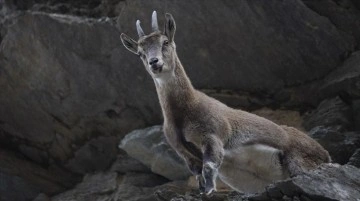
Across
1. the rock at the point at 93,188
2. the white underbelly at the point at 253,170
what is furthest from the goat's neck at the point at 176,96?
the rock at the point at 93,188

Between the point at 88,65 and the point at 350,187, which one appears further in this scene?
the point at 88,65

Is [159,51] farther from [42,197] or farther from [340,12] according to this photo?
[42,197]

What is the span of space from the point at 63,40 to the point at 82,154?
2.46m

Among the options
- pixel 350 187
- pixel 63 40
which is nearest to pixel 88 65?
pixel 63 40

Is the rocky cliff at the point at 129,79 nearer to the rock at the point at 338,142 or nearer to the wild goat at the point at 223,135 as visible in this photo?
the rock at the point at 338,142

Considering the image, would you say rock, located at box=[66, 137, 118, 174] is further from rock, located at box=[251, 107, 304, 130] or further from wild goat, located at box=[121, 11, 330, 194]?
wild goat, located at box=[121, 11, 330, 194]

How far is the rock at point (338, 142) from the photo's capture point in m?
12.9

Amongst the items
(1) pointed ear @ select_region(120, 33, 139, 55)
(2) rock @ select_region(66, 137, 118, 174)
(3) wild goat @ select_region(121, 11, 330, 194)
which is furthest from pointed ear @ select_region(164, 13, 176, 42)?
(2) rock @ select_region(66, 137, 118, 174)

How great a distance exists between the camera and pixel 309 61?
14.5 meters

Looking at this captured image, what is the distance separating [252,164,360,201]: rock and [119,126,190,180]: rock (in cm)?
508

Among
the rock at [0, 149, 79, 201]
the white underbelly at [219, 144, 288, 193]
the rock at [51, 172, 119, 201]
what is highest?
the rock at [0, 149, 79, 201]

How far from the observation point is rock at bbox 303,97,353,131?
44.4ft

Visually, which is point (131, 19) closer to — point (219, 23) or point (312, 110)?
point (219, 23)

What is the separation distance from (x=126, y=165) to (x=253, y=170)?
14.7 ft
